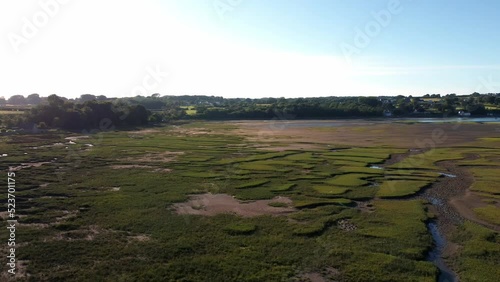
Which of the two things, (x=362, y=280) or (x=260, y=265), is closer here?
(x=362, y=280)

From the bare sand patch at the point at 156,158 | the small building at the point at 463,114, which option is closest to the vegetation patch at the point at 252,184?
the bare sand patch at the point at 156,158

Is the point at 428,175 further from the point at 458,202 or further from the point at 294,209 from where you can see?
the point at 294,209

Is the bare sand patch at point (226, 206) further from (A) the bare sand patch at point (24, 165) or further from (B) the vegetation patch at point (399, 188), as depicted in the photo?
(A) the bare sand patch at point (24, 165)

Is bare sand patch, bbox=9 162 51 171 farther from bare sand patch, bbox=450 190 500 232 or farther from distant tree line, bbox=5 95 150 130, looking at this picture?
distant tree line, bbox=5 95 150 130

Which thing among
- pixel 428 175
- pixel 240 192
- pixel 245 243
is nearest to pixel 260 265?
pixel 245 243

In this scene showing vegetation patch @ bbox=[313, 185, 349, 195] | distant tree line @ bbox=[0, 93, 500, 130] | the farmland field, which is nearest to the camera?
the farmland field

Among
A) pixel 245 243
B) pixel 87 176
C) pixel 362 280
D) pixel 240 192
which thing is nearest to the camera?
pixel 362 280

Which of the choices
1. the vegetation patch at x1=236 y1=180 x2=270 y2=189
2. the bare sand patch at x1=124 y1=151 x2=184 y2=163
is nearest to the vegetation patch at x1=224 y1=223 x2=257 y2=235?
the vegetation patch at x1=236 y1=180 x2=270 y2=189
